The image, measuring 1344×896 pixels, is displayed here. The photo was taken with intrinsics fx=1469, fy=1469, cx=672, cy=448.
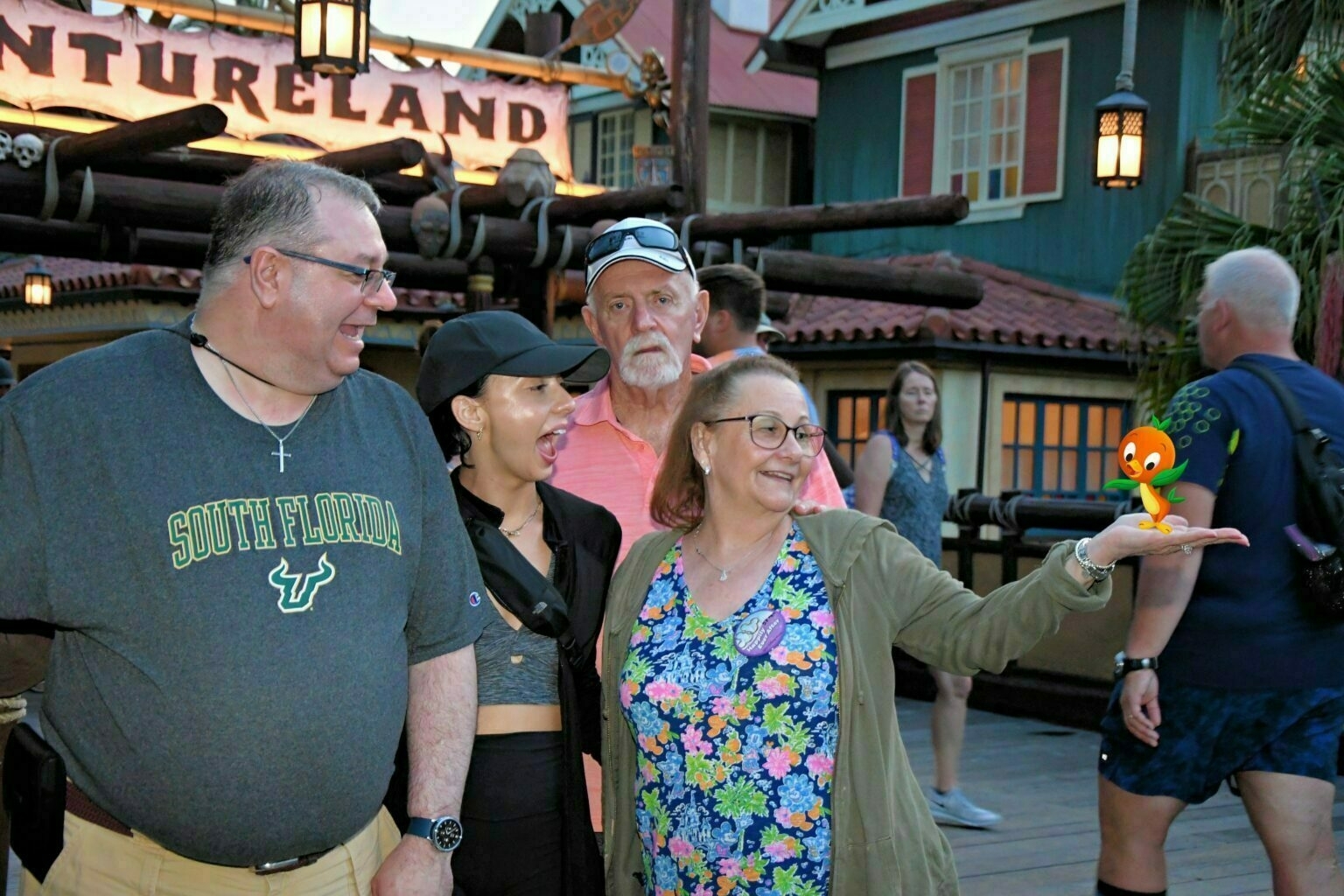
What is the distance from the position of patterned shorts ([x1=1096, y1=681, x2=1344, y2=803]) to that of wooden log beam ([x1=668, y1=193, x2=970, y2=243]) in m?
4.33

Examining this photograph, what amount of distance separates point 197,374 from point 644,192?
5220 mm

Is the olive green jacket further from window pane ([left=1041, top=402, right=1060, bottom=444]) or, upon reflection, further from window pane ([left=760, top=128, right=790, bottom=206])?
window pane ([left=760, top=128, right=790, bottom=206])

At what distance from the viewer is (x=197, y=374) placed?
98.0 inches

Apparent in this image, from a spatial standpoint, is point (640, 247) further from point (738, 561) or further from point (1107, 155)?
point (1107, 155)

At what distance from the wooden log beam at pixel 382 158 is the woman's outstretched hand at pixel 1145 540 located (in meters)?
4.45

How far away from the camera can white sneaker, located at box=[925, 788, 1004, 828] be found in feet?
20.7

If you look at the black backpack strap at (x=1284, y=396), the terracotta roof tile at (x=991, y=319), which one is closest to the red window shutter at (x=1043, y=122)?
the terracotta roof tile at (x=991, y=319)

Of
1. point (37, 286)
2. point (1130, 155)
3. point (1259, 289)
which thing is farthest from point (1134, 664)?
point (37, 286)

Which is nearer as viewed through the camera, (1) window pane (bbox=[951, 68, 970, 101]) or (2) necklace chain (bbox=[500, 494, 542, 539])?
(2) necklace chain (bbox=[500, 494, 542, 539])

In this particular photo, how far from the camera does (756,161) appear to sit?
1880cm

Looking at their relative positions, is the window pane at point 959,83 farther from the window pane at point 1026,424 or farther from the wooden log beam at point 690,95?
the wooden log beam at point 690,95

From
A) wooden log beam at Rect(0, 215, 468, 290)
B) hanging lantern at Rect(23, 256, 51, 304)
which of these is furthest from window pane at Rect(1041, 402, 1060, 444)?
hanging lantern at Rect(23, 256, 51, 304)

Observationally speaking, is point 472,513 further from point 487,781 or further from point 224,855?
point 224,855

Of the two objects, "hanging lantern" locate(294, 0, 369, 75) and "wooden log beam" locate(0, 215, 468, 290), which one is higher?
"hanging lantern" locate(294, 0, 369, 75)
